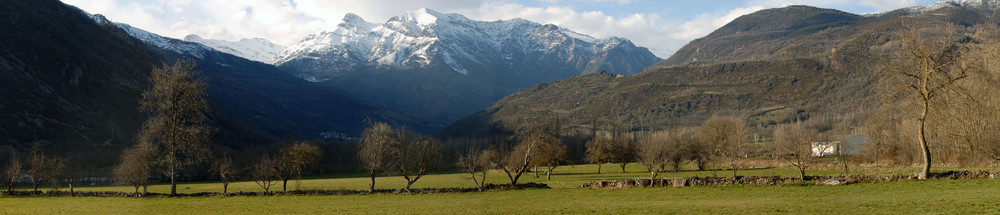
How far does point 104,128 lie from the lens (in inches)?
7810

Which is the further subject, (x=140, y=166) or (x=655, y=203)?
(x=140, y=166)

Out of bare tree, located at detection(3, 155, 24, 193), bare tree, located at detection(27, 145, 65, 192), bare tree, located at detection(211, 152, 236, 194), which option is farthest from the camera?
bare tree, located at detection(27, 145, 65, 192)

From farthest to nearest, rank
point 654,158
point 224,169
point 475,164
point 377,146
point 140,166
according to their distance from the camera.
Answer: point 654,158
point 377,146
point 224,169
point 140,166
point 475,164

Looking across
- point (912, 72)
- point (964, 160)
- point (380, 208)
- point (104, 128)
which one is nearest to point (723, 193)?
point (912, 72)

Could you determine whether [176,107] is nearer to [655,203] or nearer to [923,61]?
[655,203]

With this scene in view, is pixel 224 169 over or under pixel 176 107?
under

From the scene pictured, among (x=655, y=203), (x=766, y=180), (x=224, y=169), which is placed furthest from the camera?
(x=224, y=169)

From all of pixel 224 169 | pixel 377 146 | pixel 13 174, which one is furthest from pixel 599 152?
pixel 13 174

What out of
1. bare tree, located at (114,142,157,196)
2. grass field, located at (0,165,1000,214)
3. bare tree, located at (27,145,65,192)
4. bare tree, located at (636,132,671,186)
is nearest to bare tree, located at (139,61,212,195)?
grass field, located at (0,165,1000,214)

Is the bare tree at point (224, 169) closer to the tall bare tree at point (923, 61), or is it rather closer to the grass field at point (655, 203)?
the grass field at point (655, 203)

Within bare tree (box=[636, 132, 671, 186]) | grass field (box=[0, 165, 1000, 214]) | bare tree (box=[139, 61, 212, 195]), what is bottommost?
grass field (box=[0, 165, 1000, 214])

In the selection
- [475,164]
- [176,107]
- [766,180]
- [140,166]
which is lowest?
[766,180]

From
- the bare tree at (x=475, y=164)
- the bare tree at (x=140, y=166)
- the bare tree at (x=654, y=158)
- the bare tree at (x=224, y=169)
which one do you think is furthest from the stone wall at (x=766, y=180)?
the bare tree at (x=140, y=166)

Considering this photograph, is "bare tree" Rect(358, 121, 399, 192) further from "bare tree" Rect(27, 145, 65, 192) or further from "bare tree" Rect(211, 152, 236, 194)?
"bare tree" Rect(27, 145, 65, 192)
